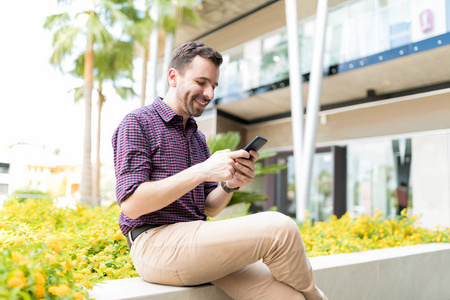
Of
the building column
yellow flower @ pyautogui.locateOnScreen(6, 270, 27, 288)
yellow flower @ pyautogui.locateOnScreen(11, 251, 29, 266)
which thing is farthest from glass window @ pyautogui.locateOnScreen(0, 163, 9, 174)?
the building column

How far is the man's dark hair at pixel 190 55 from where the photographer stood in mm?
1793

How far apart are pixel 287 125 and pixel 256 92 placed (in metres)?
1.46

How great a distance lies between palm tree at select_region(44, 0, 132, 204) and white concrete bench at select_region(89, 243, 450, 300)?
1090 cm

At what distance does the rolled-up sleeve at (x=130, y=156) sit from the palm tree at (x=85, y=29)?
11.5m

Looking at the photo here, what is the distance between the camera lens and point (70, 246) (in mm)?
2275

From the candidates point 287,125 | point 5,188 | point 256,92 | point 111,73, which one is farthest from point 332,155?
point 111,73

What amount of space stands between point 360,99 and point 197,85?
8582 mm

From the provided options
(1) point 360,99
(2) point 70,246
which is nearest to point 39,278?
(2) point 70,246

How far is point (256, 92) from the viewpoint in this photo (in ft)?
35.7

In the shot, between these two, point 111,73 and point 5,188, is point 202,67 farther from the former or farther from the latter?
point 111,73

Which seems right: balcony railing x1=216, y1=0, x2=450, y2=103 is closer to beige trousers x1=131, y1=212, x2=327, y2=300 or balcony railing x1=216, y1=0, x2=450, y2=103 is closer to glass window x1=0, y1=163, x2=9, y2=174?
glass window x1=0, y1=163, x2=9, y2=174

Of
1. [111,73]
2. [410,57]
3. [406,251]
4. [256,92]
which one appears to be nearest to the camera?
[406,251]

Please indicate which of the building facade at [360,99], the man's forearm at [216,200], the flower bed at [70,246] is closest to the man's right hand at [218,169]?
the man's forearm at [216,200]

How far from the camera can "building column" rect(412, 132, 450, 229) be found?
25.1 ft
